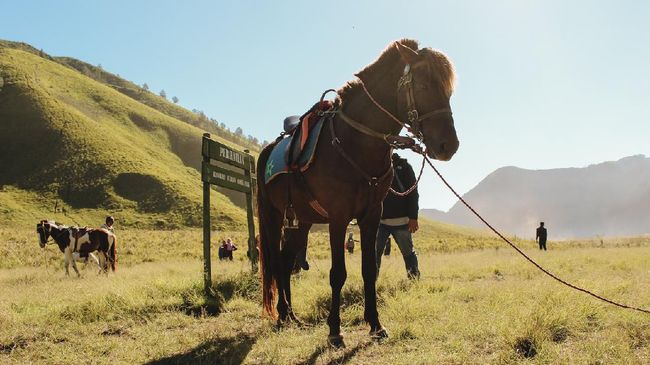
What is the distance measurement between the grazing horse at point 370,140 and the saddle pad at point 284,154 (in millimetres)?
70

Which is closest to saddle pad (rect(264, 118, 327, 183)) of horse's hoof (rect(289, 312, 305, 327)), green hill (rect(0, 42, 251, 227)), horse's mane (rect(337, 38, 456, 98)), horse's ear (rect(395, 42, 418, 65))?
horse's mane (rect(337, 38, 456, 98))

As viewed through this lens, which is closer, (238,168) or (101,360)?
(101,360)

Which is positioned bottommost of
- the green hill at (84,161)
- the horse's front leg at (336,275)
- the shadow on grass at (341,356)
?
the shadow on grass at (341,356)

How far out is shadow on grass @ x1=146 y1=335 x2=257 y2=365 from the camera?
4.23 metres

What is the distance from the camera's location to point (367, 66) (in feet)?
15.8

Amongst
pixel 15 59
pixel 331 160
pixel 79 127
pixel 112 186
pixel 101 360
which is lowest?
pixel 101 360

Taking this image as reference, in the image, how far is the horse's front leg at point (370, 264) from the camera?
186 inches

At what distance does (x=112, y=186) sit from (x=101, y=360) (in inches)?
3478

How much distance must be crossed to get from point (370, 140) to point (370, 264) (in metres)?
1.31

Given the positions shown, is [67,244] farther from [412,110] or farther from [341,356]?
[412,110]

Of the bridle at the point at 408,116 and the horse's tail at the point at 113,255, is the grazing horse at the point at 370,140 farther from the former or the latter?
the horse's tail at the point at 113,255

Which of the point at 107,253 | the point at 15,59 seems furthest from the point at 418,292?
the point at 15,59

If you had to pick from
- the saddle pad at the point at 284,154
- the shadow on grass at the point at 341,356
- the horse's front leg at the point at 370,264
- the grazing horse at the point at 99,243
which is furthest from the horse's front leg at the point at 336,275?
the grazing horse at the point at 99,243

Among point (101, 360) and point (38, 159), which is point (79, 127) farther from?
point (101, 360)
